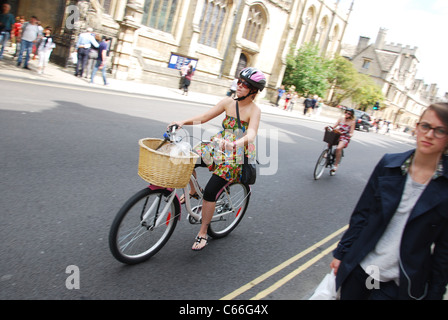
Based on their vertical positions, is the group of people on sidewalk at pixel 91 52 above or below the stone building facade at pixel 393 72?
below

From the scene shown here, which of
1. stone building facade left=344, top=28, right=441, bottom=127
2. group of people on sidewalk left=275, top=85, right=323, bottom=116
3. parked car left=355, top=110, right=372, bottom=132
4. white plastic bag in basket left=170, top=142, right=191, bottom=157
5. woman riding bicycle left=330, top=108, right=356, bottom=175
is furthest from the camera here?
stone building facade left=344, top=28, right=441, bottom=127

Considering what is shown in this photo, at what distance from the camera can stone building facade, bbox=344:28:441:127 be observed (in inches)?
2493

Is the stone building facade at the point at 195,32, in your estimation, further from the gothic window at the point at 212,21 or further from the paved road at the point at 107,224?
the paved road at the point at 107,224

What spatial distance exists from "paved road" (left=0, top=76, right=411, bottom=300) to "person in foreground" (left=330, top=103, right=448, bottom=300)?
1.41m

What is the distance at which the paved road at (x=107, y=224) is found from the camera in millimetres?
3039

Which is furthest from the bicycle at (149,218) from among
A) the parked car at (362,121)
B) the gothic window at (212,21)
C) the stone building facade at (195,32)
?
the parked car at (362,121)

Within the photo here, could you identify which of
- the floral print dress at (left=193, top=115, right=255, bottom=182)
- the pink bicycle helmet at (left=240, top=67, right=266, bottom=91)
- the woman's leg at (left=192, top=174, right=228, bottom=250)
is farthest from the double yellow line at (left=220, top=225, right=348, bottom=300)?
the pink bicycle helmet at (left=240, top=67, right=266, bottom=91)

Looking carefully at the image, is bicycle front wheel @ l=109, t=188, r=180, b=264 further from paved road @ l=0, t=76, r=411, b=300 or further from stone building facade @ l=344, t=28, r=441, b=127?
stone building facade @ l=344, t=28, r=441, b=127

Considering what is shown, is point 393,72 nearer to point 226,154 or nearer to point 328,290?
point 226,154

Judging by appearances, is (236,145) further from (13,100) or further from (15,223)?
(13,100)

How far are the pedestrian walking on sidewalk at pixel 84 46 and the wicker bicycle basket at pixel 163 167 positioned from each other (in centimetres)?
1336

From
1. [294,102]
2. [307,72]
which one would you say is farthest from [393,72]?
[294,102]

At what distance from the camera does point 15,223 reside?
352cm
